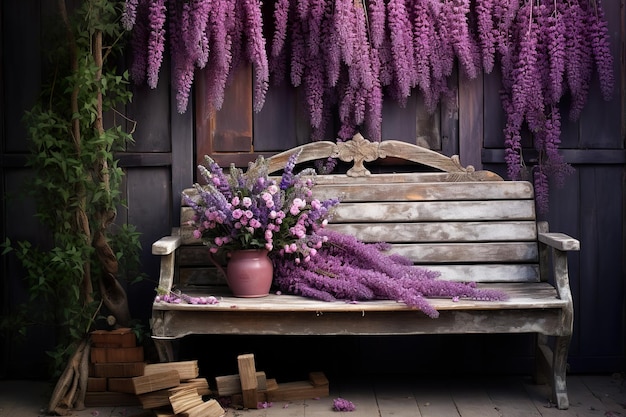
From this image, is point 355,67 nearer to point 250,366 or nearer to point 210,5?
point 210,5

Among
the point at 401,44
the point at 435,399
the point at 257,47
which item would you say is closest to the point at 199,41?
the point at 257,47

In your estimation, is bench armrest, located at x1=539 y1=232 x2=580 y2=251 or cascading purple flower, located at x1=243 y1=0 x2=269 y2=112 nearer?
bench armrest, located at x1=539 y1=232 x2=580 y2=251

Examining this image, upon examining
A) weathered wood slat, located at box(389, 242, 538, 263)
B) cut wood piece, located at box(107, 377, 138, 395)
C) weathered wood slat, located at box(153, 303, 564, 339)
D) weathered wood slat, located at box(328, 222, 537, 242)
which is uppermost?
weathered wood slat, located at box(328, 222, 537, 242)

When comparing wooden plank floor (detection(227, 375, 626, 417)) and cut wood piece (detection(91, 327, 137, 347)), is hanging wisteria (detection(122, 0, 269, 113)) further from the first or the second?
wooden plank floor (detection(227, 375, 626, 417))

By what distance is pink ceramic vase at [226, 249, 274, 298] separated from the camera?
10.1 feet

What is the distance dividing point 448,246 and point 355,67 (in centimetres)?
84

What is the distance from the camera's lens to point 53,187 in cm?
323

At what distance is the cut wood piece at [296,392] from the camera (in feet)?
10.5

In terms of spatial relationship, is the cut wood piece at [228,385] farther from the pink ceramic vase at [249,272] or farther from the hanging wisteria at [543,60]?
the hanging wisteria at [543,60]

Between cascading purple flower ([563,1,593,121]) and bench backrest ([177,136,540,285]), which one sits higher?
cascading purple flower ([563,1,593,121])

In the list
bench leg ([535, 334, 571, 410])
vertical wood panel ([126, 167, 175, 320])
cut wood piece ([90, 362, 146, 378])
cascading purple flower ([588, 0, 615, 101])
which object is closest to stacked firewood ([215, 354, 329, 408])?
cut wood piece ([90, 362, 146, 378])

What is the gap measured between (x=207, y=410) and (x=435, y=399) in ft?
3.04

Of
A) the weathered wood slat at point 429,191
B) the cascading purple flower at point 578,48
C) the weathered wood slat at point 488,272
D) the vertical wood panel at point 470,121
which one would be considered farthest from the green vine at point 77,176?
the cascading purple flower at point 578,48

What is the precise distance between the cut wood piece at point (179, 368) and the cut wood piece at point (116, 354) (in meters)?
0.25
